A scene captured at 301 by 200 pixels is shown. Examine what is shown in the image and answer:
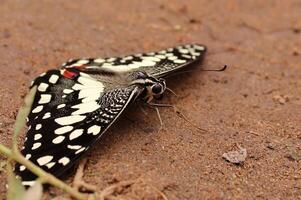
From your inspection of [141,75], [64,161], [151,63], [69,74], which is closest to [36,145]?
Result: [64,161]

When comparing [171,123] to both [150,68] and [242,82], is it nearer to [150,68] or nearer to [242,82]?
[150,68]

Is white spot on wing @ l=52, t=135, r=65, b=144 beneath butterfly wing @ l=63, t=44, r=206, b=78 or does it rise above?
above

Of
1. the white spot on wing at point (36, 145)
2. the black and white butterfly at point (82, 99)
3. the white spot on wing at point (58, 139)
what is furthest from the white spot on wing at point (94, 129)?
A: the white spot on wing at point (36, 145)

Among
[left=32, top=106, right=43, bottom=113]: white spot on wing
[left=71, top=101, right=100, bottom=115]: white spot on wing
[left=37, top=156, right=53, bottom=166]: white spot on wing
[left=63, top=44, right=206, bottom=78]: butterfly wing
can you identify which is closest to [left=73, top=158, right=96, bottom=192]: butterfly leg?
[left=37, top=156, right=53, bottom=166]: white spot on wing

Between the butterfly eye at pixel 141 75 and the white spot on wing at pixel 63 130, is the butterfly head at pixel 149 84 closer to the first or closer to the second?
the butterfly eye at pixel 141 75

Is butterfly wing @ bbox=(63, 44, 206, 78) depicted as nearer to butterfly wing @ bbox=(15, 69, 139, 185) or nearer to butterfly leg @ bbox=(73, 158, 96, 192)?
butterfly wing @ bbox=(15, 69, 139, 185)

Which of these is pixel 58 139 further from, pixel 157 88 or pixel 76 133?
pixel 157 88
